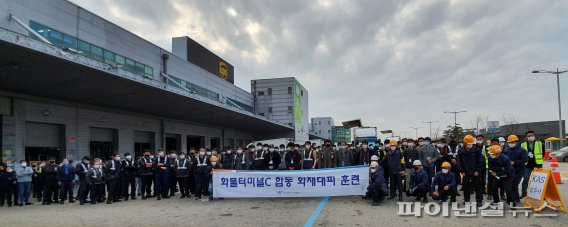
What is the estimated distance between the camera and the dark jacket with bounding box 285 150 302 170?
13.0 meters

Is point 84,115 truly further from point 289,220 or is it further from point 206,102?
point 289,220

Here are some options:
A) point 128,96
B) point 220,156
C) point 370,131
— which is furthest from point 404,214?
point 370,131

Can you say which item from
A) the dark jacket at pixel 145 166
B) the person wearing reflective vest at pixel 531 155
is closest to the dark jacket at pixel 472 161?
the person wearing reflective vest at pixel 531 155

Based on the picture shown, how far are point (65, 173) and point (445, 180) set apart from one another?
11.8 meters

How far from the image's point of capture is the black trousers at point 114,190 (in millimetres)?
12547

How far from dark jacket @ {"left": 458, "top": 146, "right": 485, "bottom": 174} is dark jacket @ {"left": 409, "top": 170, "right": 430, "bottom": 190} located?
95 cm

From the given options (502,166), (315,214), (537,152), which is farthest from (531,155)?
(315,214)

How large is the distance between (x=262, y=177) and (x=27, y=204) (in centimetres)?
796

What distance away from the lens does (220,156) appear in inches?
585

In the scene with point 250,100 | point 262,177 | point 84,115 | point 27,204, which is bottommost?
point 27,204

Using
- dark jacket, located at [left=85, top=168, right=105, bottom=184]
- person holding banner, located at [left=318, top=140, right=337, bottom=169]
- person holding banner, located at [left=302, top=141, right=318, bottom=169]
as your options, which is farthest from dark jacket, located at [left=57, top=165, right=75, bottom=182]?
person holding banner, located at [left=318, top=140, right=337, bottom=169]

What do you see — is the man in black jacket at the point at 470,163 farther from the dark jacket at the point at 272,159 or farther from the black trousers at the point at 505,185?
the dark jacket at the point at 272,159

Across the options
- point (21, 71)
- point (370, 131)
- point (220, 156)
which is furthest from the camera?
point (370, 131)

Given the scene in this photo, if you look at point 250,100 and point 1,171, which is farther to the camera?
point 250,100
